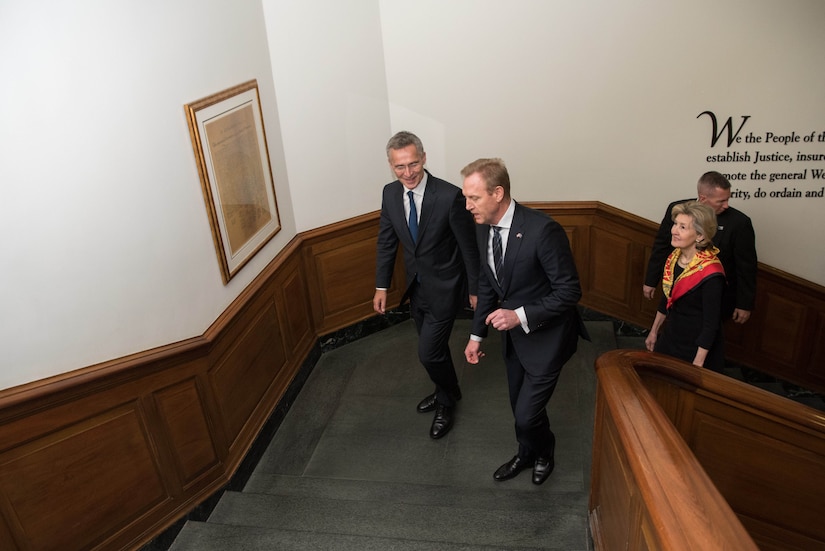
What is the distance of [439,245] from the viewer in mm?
4191

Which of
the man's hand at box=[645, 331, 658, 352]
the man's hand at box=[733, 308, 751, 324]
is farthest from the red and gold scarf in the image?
the man's hand at box=[733, 308, 751, 324]

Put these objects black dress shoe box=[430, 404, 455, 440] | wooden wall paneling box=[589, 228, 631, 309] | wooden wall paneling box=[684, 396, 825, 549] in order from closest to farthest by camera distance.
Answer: wooden wall paneling box=[684, 396, 825, 549] < black dress shoe box=[430, 404, 455, 440] < wooden wall paneling box=[589, 228, 631, 309]

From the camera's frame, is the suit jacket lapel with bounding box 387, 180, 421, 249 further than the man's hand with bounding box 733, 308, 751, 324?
No

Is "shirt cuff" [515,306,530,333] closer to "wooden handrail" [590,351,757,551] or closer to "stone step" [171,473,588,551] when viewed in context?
"wooden handrail" [590,351,757,551]

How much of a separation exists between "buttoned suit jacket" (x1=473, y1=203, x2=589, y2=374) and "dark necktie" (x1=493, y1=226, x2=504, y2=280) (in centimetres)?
5

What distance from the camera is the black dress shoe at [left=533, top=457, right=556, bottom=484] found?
3938mm

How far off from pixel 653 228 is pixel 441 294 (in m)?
2.15

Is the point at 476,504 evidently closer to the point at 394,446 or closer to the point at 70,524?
the point at 394,446

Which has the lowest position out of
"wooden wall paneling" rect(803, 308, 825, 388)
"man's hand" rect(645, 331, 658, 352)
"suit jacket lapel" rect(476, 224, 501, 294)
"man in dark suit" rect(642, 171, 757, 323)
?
"wooden wall paneling" rect(803, 308, 825, 388)

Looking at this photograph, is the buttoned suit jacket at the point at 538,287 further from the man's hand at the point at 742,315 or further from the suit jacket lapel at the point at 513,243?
the man's hand at the point at 742,315

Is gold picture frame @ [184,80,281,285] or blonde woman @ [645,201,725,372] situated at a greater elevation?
gold picture frame @ [184,80,281,285]

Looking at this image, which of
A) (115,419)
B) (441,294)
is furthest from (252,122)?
(115,419)

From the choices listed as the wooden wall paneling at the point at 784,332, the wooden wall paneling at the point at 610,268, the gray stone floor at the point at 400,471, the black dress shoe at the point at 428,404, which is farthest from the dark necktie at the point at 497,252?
the wooden wall paneling at the point at 784,332

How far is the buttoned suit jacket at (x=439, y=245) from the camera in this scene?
4109mm
